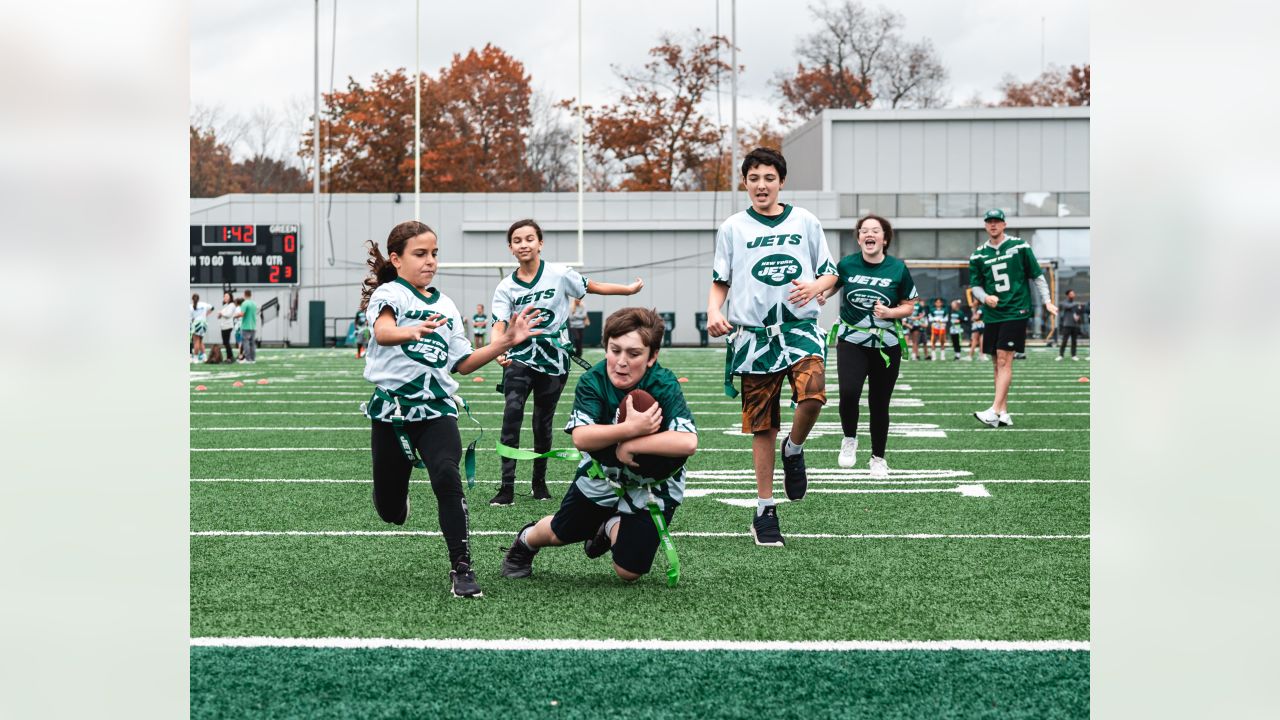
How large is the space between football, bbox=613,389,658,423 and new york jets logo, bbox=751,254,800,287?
66.1 inches

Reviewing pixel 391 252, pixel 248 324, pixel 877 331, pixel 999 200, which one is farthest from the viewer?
pixel 999 200

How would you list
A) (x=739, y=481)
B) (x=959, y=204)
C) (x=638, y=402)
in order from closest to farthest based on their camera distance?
(x=638, y=402) < (x=739, y=481) < (x=959, y=204)

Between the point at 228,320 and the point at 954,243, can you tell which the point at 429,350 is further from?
the point at 954,243

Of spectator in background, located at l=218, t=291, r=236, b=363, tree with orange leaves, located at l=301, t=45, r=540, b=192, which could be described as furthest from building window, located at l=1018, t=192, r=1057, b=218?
spectator in background, located at l=218, t=291, r=236, b=363

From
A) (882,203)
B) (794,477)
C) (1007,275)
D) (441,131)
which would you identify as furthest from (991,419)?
(441,131)

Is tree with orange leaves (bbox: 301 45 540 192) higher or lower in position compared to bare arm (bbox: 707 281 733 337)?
higher

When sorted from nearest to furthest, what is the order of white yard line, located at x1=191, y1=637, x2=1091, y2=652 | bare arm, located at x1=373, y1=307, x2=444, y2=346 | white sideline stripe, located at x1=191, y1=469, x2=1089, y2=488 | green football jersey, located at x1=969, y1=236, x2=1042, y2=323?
white yard line, located at x1=191, y1=637, x2=1091, y2=652, bare arm, located at x1=373, y1=307, x2=444, y2=346, white sideline stripe, located at x1=191, y1=469, x2=1089, y2=488, green football jersey, located at x1=969, y1=236, x2=1042, y2=323

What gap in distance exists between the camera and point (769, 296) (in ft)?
21.0

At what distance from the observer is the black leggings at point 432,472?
496cm

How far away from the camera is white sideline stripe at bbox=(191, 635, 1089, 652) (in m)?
4.07

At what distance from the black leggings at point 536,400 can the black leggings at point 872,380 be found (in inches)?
74.5

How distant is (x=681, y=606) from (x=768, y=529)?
4.59ft

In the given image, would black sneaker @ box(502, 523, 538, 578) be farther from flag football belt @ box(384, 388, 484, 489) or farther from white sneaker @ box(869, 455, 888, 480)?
white sneaker @ box(869, 455, 888, 480)

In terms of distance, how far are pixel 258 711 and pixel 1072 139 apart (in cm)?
3973
